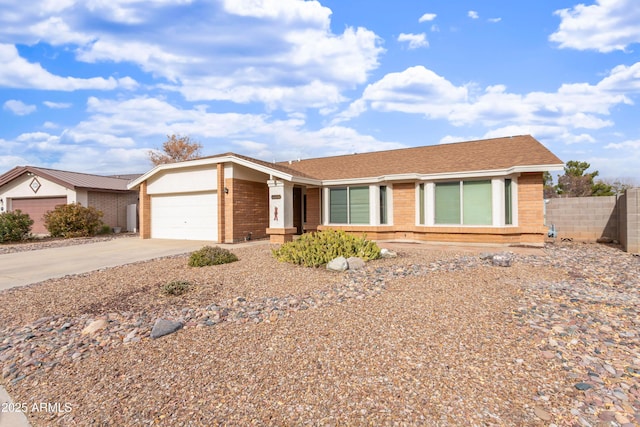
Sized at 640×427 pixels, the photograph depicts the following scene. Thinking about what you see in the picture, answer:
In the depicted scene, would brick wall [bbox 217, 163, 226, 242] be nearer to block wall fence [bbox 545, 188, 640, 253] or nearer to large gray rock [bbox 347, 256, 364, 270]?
large gray rock [bbox 347, 256, 364, 270]

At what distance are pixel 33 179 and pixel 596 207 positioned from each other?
31.2 metres

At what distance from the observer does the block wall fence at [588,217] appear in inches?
513

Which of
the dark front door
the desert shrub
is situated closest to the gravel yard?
the dark front door

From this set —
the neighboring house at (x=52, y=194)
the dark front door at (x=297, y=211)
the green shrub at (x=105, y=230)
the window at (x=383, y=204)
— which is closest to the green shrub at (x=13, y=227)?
the neighboring house at (x=52, y=194)

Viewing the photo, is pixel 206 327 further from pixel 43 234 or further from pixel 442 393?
pixel 43 234

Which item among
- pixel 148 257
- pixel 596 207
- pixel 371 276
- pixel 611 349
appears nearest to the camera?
pixel 611 349

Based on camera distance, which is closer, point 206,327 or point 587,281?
point 206,327

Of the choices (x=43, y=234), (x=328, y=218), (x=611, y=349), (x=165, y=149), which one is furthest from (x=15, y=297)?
(x=165, y=149)

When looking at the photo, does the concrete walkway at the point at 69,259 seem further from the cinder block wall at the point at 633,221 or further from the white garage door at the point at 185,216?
the cinder block wall at the point at 633,221

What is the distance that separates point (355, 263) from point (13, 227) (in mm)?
18690

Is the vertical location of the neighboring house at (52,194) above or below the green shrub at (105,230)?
above

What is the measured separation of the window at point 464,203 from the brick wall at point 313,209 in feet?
18.4

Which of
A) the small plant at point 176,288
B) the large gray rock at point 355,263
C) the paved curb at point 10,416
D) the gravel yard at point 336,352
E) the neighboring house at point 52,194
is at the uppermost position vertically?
the neighboring house at point 52,194

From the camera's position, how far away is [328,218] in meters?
15.9
